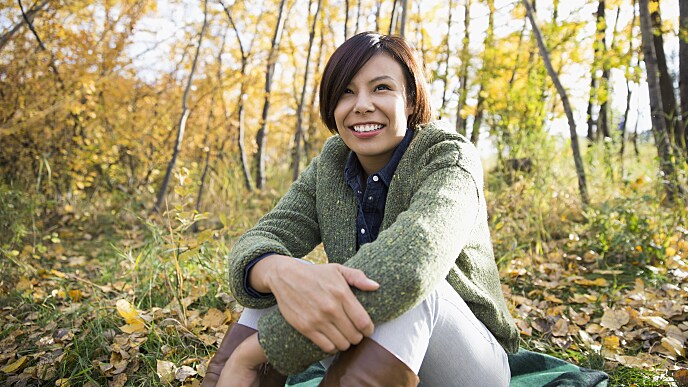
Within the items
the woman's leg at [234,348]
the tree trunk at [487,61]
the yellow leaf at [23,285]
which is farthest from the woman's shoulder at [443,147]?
the tree trunk at [487,61]

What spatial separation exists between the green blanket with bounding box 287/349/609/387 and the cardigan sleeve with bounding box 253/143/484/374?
0.63 m

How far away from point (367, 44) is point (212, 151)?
4405 millimetres

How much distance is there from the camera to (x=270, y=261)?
1.19 metres

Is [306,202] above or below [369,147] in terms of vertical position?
below

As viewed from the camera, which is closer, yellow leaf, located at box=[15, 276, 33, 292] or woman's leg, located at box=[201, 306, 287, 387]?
woman's leg, located at box=[201, 306, 287, 387]

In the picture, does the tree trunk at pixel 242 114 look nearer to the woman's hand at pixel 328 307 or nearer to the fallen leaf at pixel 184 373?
the fallen leaf at pixel 184 373

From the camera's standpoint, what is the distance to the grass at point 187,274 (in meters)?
1.82

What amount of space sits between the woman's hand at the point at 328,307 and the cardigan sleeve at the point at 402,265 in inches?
0.9

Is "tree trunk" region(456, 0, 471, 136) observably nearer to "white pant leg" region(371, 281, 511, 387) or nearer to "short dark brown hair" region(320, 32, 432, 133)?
"short dark brown hair" region(320, 32, 432, 133)

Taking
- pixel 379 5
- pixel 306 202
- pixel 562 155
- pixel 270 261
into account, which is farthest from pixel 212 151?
pixel 270 261

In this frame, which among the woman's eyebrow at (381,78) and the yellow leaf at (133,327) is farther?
the yellow leaf at (133,327)

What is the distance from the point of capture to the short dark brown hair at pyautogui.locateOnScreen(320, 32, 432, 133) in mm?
1436

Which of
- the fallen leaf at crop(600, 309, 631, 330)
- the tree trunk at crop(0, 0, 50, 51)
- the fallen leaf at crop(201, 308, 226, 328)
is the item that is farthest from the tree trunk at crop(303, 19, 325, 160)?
the fallen leaf at crop(600, 309, 631, 330)

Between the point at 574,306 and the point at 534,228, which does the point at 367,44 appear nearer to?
the point at 574,306
